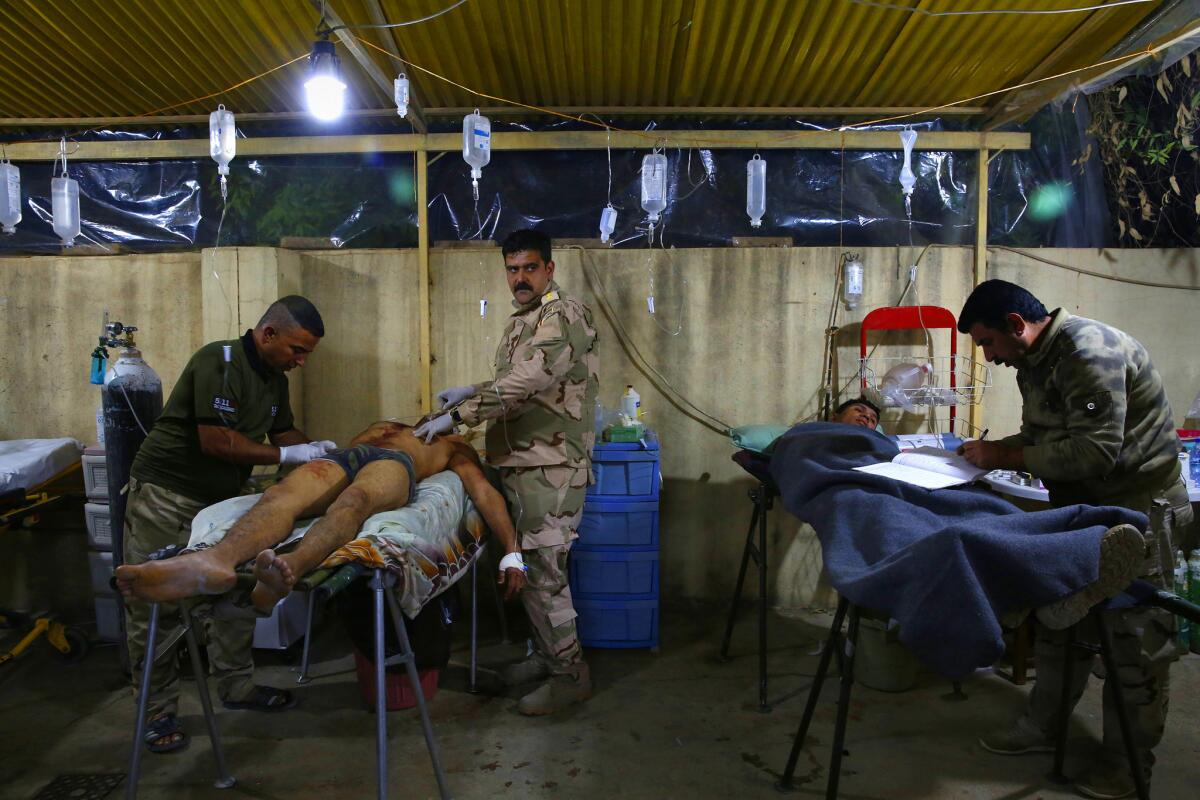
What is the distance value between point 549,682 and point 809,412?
1.93 m

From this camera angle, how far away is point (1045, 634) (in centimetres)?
249

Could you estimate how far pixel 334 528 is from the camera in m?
2.24

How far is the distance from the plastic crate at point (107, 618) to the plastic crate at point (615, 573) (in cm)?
211

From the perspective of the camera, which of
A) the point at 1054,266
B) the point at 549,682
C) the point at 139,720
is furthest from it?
the point at 1054,266

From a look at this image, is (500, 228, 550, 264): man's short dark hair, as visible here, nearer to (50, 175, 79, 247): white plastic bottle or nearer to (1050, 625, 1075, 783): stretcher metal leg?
(50, 175, 79, 247): white plastic bottle

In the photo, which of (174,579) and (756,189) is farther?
(756,189)

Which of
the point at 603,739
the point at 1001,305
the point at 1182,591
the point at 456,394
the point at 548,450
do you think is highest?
the point at 1001,305

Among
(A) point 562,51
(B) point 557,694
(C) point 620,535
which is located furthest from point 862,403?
(A) point 562,51

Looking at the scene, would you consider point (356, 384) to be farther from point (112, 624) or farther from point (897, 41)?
point (897, 41)

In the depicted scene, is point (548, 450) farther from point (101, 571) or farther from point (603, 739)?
point (101, 571)

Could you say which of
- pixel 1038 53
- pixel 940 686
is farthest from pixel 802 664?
pixel 1038 53

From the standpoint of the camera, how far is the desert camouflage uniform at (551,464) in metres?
2.95

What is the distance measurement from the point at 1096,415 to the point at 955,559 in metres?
0.91

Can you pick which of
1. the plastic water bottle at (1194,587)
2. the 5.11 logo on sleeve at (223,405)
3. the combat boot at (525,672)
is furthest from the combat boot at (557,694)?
the plastic water bottle at (1194,587)
